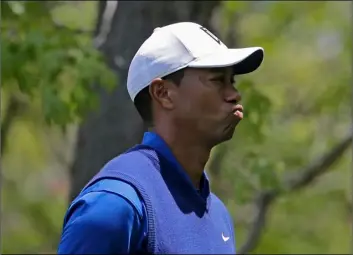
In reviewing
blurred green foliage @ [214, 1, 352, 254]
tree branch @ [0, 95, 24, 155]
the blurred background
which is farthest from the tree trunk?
tree branch @ [0, 95, 24, 155]

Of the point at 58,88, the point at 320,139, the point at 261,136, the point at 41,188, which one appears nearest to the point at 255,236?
the point at 261,136

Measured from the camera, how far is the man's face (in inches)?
91.9

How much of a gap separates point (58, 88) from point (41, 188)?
1267cm

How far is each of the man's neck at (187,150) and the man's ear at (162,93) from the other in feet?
0.25

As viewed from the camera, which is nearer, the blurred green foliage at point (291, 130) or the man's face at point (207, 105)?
the man's face at point (207, 105)

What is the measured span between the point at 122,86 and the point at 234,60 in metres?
2.44

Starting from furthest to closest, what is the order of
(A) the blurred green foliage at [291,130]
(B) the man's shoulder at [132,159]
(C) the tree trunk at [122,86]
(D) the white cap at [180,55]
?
(A) the blurred green foliage at [291,130], (C) the tree trunk at [122,86], (D) the white cap at [180,55], (B) the man's shoulder at [132,159]

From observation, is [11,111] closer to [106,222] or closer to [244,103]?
[244,103]

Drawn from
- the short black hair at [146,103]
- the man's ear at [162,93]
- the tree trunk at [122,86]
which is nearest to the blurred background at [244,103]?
the tree trunk at [122,86]

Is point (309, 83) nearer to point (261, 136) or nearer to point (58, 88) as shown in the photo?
point (261, 136)

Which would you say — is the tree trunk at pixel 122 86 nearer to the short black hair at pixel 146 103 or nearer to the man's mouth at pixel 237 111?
the short black hair at pixel 146 103

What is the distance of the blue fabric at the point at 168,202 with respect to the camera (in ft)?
6.99

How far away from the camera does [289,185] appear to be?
19.7 feet

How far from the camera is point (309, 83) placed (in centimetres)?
982
